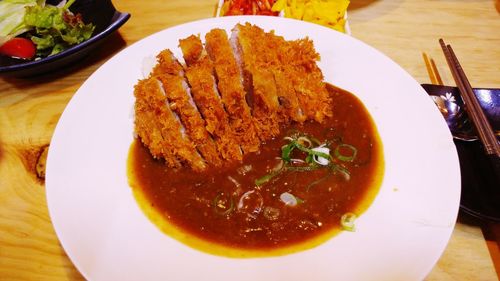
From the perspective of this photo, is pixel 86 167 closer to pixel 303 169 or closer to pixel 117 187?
pixel 117 187

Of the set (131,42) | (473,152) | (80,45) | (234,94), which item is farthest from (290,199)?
(131,42)

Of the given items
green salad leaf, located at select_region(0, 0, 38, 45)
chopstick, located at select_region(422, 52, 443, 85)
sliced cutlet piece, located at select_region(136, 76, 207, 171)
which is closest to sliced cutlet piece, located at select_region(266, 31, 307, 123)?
sliced cutlet piece, located at select_region(136, 76, 207, 171)

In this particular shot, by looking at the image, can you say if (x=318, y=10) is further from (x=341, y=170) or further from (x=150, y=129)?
(x=150, y=129)

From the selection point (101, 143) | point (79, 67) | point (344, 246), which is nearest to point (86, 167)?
point (101, 143)

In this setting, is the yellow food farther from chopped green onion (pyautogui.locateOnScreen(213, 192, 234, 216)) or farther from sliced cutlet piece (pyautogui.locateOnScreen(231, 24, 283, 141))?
chopped green onion (pyautogui.locateOnScreen(213, 192, 234, 216))

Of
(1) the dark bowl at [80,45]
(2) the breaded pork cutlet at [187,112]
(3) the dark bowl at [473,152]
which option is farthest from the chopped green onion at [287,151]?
(1) the dark bowl at [80,45]

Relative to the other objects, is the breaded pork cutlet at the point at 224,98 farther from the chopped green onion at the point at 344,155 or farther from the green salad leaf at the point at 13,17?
the green salad leaf at the point at 13,17
